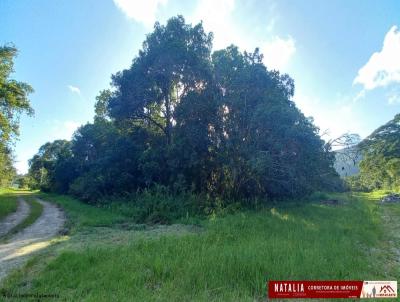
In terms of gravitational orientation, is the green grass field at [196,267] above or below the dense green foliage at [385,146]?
below

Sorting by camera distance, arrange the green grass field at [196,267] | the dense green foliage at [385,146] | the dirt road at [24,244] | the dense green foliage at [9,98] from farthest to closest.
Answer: the dense green foliage at [385,146] → the dense green foliage at [9,98] → the dirt road at [24,244] → the green grass field at [196,267]

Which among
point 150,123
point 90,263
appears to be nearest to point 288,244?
point 90,263

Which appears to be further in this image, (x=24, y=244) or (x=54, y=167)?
(x=54, y=167)

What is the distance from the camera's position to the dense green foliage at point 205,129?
1489cm

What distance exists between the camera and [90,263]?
6.00 meters

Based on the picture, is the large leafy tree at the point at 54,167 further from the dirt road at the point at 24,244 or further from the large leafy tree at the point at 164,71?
the dirt road at the point at 24,244

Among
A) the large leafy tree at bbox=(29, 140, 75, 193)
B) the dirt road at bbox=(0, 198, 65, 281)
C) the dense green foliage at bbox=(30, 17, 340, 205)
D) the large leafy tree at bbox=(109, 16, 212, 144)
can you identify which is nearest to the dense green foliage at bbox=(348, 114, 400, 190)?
the dense green foliage at bbox=(30, 17, 340, 205)

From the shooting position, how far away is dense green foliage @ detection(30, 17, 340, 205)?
14.9 metres

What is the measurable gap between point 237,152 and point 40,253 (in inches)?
483

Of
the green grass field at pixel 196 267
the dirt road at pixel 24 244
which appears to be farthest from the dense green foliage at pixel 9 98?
the green grass field at pixel 196 267

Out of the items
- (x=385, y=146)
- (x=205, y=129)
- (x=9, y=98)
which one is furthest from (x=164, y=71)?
(x=385, y=146)

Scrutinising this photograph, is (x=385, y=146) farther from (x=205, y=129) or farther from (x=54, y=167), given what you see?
(x=54, y=167)

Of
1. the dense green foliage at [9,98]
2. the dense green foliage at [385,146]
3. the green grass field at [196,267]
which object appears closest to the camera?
the green grass field at [196,267]

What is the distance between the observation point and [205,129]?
18.2 m
